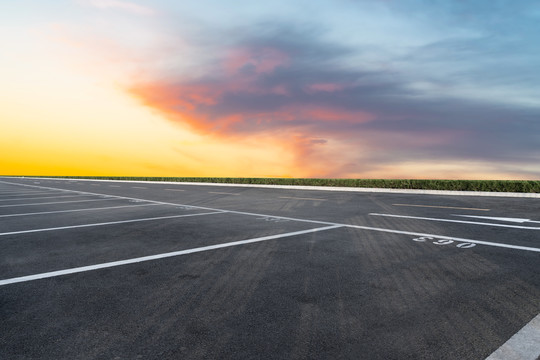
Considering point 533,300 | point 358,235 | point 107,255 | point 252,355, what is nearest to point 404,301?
point 533,300

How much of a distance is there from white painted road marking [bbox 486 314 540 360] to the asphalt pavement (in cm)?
2

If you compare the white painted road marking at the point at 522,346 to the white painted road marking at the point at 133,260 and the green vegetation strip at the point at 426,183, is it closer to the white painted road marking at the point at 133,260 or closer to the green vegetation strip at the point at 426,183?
the white painted road marking at the point at 133,260

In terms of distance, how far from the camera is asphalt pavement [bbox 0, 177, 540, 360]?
3.10 metres

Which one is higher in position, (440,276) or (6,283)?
(440,276)

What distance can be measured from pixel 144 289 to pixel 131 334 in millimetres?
1271

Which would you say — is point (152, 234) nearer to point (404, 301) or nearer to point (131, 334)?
point (131, 334)

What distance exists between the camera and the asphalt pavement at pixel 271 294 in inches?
122

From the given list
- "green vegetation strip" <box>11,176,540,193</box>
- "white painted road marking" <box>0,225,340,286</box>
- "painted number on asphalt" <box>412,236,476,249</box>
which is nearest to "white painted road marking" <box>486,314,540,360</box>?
"painted number on asphalt" <box>412,236,476,249</box>

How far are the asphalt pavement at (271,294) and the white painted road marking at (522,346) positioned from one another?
2 cm

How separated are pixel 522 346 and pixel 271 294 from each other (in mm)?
2471

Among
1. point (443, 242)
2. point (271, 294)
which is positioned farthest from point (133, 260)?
A: point (443, 242)

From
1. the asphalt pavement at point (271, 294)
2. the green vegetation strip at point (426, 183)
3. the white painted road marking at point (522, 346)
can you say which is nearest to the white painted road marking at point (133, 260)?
the asphalt pavement at point (271, 294)

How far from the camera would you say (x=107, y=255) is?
6.42 m

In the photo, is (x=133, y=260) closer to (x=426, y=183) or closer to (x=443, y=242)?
(x=443, y=242)
